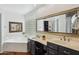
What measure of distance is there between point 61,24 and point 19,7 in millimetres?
968

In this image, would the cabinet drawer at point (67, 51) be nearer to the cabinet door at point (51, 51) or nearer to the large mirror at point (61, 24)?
the cabinet door at point (51, 51)

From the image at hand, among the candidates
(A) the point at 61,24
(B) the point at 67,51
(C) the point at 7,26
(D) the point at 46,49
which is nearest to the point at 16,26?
(C) the point at 7,26

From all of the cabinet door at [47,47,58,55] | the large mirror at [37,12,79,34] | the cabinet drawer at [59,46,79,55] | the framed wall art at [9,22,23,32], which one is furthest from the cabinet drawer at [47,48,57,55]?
the framed wall art at [9,22,23,32]

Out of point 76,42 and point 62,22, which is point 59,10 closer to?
point 62,22

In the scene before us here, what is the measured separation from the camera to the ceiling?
3.16 meters

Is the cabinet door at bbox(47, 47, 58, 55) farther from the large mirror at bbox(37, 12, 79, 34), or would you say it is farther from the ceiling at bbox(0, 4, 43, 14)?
the ceiling at bbox(0, 4, 43, 14)

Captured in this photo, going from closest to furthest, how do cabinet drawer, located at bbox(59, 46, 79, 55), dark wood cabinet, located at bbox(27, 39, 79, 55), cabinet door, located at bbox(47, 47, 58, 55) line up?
cabinet drawer, located at bbox(59, 46, 79, 55) → dark wood cabinet, located at bbox(27, 39, 79, 55) → cabinet door, located at bbox(47, 47, 58, 55)

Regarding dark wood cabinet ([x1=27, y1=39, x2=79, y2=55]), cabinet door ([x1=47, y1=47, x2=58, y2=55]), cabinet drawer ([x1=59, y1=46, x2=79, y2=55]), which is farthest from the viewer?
cabinet door ([x1=47, y1=47, x2=58, y2=55])

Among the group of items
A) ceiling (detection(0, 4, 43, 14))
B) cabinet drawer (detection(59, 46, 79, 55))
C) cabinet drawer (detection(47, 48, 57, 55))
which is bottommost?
cabinet drawer (detection(47, 48, 57, 55))

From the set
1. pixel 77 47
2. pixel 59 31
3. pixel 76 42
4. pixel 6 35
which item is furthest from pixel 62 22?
pixel 6 35

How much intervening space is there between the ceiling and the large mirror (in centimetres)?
36

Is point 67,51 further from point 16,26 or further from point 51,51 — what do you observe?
point 16,26

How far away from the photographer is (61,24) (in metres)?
3.49

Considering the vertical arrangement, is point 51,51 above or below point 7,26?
below
